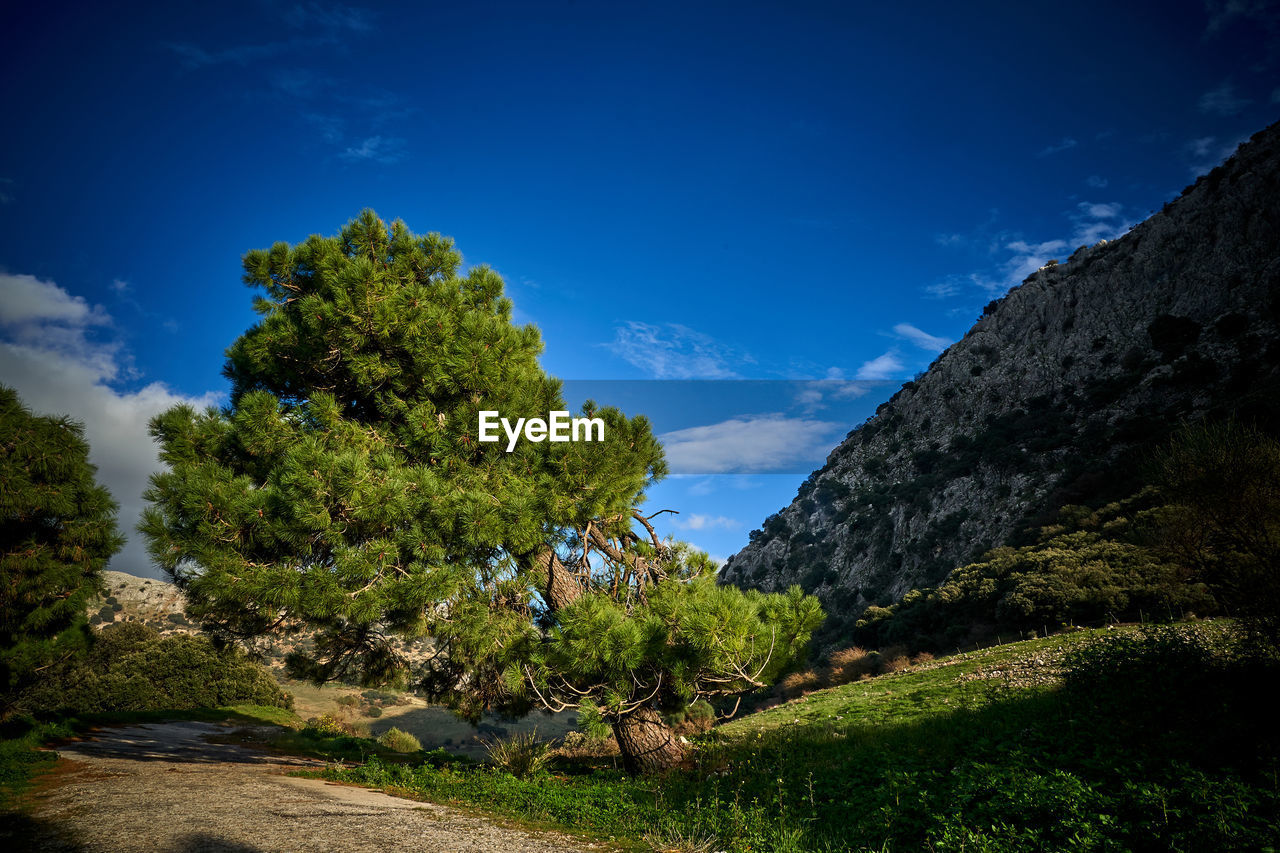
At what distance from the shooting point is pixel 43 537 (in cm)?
1184

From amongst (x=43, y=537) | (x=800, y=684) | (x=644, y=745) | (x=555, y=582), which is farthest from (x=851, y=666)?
(x=43, y=537)

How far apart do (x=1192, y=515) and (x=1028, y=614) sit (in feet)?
47.0

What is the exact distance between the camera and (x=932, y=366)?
58812 millimetres

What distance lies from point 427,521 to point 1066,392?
50.5 metres

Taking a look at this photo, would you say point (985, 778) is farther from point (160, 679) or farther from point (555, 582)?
point (160, 679)

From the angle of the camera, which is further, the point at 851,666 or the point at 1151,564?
the point at 851,666

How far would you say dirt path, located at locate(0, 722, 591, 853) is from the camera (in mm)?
4332

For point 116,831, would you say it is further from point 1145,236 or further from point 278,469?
point 1145,236

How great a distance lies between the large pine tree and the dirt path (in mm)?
1810

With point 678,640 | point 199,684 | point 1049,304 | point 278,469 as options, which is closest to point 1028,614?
point 678,640

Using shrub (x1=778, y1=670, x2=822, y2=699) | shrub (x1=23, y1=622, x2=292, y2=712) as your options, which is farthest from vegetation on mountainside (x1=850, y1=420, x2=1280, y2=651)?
shrub (x1=23, y1=622, x2=292, y2=712)

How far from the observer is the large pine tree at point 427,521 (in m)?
6.78

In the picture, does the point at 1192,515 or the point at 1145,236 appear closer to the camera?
the point at 1192,515

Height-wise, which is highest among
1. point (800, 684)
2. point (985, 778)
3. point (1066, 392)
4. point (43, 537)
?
point (1066, 392)
